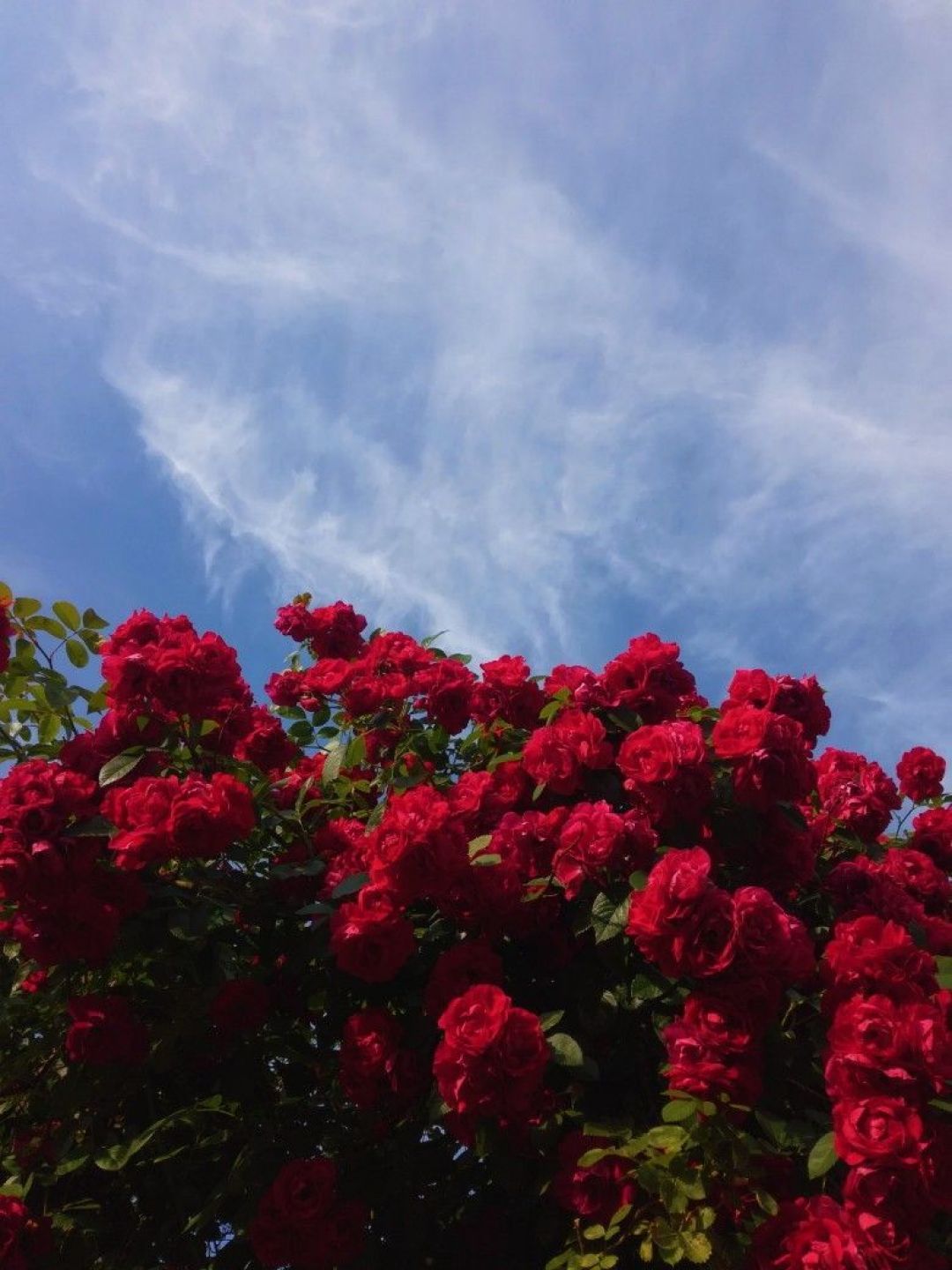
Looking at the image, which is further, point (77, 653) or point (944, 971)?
point (77, 653)

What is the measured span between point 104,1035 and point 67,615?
1.52 metres

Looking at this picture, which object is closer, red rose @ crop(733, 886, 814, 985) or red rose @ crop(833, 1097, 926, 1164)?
red rose @ crop(833, 1097, 926, 1164)

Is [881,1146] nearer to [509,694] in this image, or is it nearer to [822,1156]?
[822,1156]

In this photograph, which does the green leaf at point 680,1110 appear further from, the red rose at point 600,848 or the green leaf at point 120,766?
the green leaf at point 120,766

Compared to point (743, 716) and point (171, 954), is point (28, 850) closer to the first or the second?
point (171, 954)

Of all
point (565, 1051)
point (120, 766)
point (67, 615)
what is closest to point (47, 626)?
point (67, 615)

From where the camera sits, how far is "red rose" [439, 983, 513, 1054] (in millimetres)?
2191

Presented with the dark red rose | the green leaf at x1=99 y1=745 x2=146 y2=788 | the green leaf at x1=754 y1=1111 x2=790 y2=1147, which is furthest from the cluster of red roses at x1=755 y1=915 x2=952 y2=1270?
the green leaf at x1=99 y1=745 x2=146 y2=788

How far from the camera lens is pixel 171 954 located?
2783mm

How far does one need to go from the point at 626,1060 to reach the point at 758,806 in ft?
2.45

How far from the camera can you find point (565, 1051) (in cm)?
229

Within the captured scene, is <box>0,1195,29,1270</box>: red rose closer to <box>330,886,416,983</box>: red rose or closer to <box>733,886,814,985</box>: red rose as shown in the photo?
<box>330,886,416,983</box>: red rose

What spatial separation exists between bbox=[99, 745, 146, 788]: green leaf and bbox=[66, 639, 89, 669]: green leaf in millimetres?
756

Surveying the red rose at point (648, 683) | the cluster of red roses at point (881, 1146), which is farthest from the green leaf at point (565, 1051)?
the red rose at point (648, 683)
